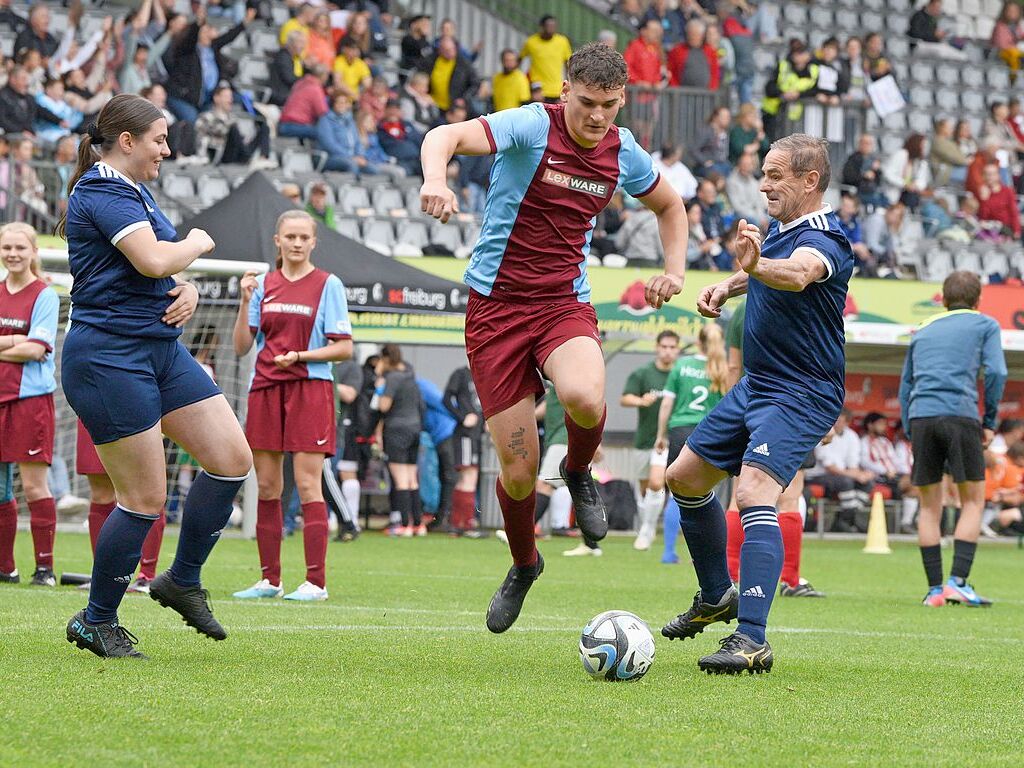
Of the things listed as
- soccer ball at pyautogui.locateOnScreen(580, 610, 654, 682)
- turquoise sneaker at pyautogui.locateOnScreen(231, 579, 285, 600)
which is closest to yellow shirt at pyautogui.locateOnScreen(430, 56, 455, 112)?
turquoise sneaker at pyautogui.locateOnScreen(231, 579, 285, 600)

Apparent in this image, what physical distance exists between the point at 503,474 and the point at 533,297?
2.45 ft

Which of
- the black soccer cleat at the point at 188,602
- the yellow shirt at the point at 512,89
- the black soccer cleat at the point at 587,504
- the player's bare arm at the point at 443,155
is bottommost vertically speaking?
the black soccer cleat at the point at 188,602

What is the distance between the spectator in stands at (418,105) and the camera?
2166 centimetres

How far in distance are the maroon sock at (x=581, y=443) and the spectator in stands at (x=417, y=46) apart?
16.7 meters

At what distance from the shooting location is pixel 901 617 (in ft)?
29.3

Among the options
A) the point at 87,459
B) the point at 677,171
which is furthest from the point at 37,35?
the point at 87,459

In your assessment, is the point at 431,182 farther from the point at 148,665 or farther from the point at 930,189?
the point at 930,189

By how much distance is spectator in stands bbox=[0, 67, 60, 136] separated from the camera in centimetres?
1716

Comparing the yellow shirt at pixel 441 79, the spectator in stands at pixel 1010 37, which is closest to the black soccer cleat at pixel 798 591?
the yellow shirt at pixel 441 79

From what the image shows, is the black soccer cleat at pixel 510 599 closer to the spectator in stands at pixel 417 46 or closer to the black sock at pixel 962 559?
the black sock at pixel 962 559

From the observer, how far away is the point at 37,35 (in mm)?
18547

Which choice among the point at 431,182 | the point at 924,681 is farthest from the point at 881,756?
the point at 431,182

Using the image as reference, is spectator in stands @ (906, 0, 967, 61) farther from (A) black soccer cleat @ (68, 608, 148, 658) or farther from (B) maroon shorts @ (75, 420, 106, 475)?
(A) black soccer cleat @ (68, 608, 148, 658)

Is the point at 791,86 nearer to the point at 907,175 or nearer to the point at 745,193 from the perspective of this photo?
the point at 907,175
